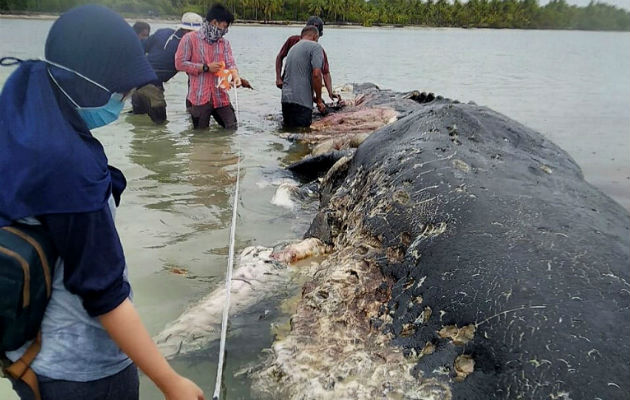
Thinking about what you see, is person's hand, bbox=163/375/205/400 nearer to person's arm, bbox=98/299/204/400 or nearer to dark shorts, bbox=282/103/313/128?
person's arm, bbox=98/299/204/400

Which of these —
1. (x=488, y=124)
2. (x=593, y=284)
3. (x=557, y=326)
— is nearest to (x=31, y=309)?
(x=557, y=326)

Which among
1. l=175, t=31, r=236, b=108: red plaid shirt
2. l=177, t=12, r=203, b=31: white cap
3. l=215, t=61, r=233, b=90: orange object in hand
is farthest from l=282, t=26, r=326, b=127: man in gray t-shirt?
l=177, t=12, r=203, b=31: white cap

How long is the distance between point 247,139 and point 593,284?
23.8 feet

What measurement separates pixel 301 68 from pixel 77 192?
8.64 metres

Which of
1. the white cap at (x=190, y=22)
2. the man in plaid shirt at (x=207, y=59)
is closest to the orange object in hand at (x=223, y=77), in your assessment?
the man in plaid shirt at (x=207, y=59)

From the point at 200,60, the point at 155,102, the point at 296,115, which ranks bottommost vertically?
the point at 296,115

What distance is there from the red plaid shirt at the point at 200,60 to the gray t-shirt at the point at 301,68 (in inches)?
51.3

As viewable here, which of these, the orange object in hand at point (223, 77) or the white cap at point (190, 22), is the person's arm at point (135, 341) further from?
the white cap at point (190, 22)

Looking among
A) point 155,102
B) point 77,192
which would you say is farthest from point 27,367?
point 155,102

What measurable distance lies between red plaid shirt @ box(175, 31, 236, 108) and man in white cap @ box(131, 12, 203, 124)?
146 cm

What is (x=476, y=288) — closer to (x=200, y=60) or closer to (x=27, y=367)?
(x=27, y=367)

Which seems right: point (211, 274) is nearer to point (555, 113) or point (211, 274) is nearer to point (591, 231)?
point (591, 231)

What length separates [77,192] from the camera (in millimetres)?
1311

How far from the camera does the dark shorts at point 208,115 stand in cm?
891
